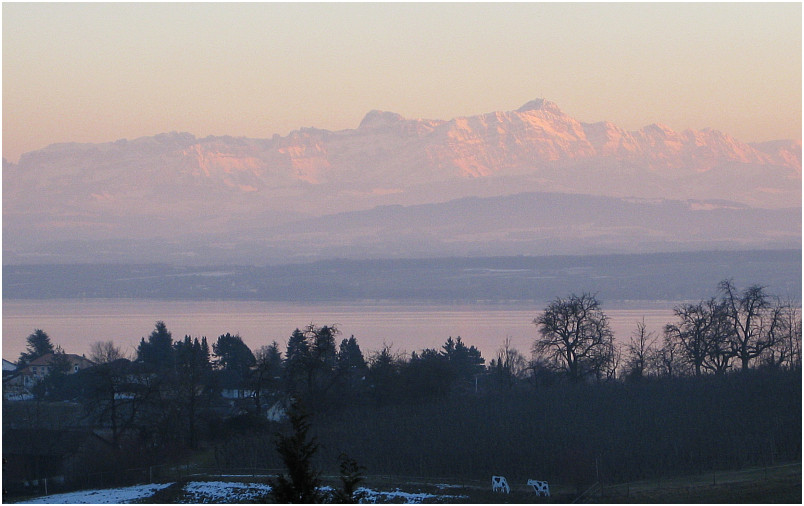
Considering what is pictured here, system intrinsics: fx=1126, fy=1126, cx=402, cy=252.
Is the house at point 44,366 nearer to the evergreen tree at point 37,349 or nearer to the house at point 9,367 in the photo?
the house at point 9,367

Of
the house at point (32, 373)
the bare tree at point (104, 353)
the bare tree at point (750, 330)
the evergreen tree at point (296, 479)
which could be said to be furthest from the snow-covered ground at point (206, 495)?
the bare tree at point (104, 353)

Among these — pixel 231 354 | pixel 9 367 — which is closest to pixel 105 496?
pixel 231 354

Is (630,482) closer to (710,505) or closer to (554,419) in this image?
(710,505)

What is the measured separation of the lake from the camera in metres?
100

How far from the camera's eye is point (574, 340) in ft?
174

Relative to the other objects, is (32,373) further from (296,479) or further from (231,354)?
(296,479)

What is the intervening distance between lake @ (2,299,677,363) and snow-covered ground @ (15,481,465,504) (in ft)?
117

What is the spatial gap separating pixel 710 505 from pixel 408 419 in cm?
1607

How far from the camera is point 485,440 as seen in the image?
37844 millimetres

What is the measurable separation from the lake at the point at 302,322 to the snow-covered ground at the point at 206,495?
35566 millimetres

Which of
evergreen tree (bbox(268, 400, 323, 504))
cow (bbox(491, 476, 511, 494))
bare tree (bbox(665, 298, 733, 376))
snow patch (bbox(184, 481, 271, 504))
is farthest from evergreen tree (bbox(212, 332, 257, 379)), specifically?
evergreen tree (bbox(268, 400, 323, 504))

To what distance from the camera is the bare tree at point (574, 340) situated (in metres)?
52.8

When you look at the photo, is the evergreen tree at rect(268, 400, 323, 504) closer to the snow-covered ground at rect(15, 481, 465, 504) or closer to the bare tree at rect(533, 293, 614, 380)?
the snow-covered ground at rect(15, 481, 465, 504)

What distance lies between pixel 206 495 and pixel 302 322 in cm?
9632
